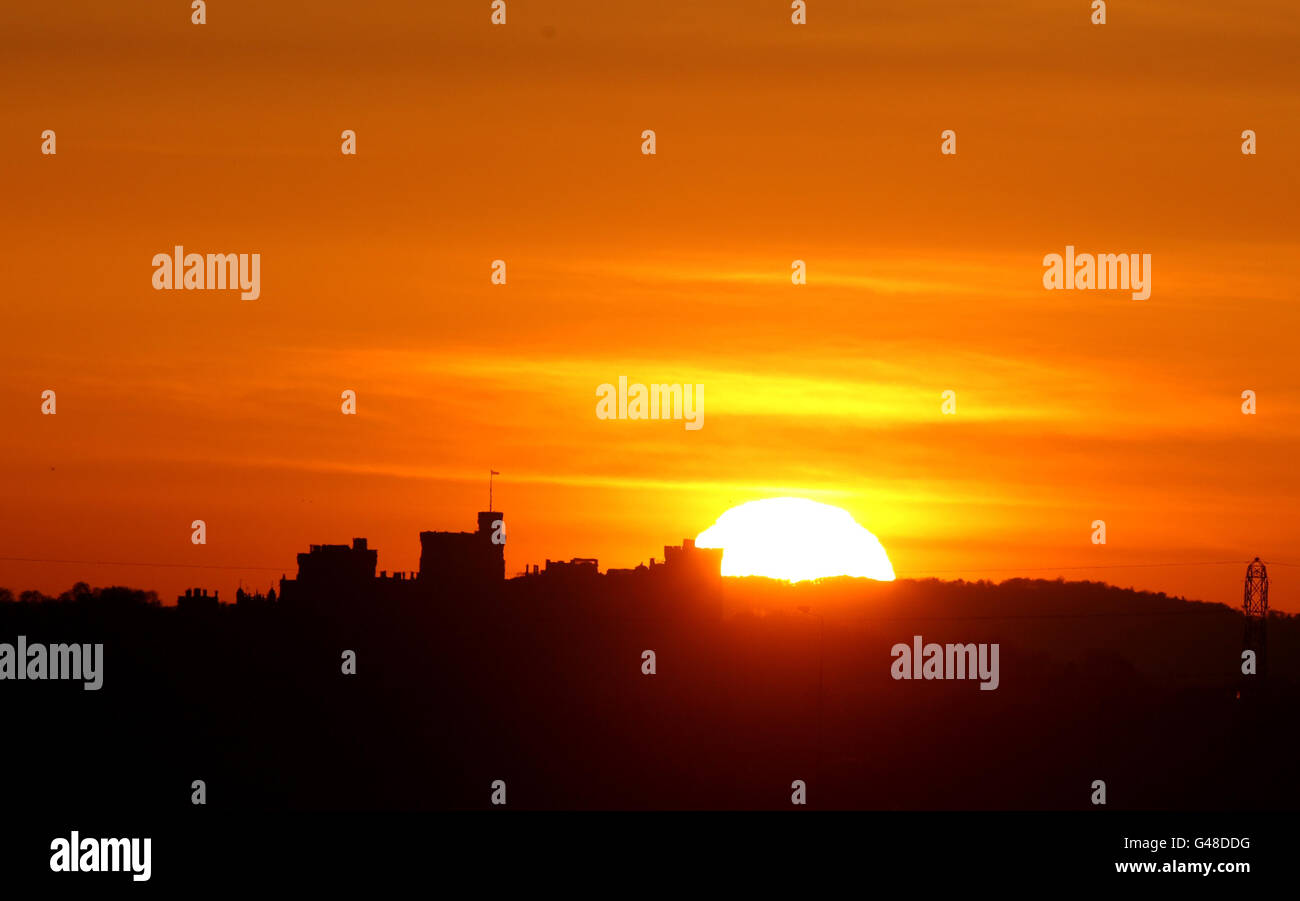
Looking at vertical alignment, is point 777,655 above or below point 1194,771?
above

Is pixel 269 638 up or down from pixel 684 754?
up
